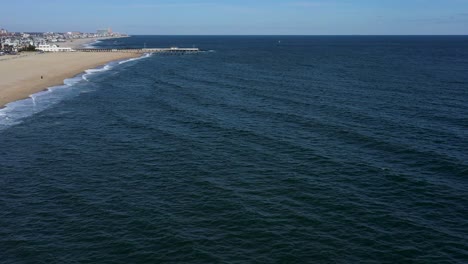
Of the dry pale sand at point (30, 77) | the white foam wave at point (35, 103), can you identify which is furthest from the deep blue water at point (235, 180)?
the dry pale sand at point (30, 77)

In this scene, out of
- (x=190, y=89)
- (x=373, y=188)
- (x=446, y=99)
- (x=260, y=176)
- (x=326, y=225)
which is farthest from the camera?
(x=190, y=89)

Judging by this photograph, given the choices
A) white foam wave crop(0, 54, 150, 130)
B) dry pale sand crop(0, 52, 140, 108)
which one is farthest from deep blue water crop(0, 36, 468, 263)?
dry pale sand crop(0, 52, 140, 108)

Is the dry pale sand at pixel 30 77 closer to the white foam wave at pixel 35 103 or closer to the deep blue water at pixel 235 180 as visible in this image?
the white foam wave at pixel 35 103

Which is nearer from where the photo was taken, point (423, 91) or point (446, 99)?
point (446, 99)

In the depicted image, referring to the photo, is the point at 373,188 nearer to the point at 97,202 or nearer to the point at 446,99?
the point at 97,202

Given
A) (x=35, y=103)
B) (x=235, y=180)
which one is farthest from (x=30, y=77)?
(x=235, y=180)

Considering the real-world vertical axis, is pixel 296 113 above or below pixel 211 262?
above

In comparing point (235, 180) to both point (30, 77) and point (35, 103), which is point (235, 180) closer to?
point (35, 103)

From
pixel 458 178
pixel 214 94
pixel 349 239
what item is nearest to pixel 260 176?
pixel 349 239

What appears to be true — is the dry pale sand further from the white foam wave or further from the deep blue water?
the deep blue water
